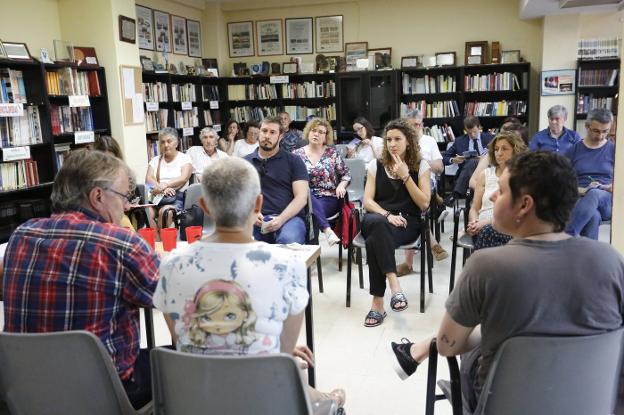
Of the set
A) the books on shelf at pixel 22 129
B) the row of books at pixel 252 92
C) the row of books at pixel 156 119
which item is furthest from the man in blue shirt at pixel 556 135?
the books on shelf at pixel 22 129

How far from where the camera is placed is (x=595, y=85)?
298 inches

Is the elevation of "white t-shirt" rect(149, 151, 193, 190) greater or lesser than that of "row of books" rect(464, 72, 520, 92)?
lesser

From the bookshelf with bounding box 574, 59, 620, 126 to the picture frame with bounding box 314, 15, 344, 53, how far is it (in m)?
3.57

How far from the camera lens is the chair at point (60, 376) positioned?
4.82 feet

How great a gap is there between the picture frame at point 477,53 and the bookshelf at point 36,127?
5.20 metres

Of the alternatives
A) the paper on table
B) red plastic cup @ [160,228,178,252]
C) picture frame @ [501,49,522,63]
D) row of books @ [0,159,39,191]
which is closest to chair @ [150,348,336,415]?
red plastic cup @ [160,228,178,252]

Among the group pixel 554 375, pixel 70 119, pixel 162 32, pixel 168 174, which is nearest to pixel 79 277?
pixel 554 375

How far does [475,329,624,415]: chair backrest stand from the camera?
4.44 ft

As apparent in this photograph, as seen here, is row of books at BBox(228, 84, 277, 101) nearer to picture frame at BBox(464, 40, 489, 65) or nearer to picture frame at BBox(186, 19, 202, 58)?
picture frame at BBox(186, 19, 202, 58)

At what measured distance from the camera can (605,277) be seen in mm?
1394

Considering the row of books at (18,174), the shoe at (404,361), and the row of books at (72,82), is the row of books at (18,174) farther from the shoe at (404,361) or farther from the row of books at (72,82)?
the shoe at (404,361)

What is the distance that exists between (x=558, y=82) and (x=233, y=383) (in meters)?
7.62

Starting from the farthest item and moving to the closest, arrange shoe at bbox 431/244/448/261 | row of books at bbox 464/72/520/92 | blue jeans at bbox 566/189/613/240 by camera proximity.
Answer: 1. row of books at bbox 464/72/520/92
2. shoe at bbox 431/244/448/261
3. blue jeans at bbox 566/189/613/240

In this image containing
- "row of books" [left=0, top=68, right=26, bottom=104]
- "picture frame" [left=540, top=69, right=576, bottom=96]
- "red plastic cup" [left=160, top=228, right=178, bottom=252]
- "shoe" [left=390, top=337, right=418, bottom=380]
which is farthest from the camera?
"picture frame" [left=540, top=69, right=576, bottom=96]
